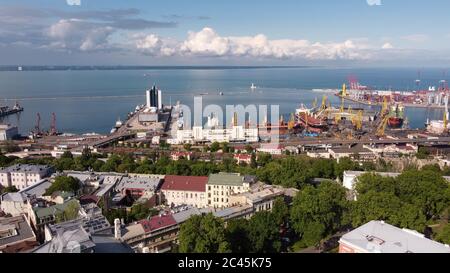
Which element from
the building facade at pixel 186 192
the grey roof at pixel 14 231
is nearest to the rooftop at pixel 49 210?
the grey roof at pixel 14 231

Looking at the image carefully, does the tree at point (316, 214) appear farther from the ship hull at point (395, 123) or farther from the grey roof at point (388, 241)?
the ship hull at point (395, 123)

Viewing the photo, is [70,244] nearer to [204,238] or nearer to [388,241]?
[204,238]

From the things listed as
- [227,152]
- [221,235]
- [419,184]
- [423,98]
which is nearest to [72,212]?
[221,235]

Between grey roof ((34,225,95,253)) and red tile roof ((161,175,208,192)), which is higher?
grey roof ((34,225,95,253))

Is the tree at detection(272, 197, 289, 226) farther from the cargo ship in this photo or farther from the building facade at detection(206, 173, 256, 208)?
the cargo ship
